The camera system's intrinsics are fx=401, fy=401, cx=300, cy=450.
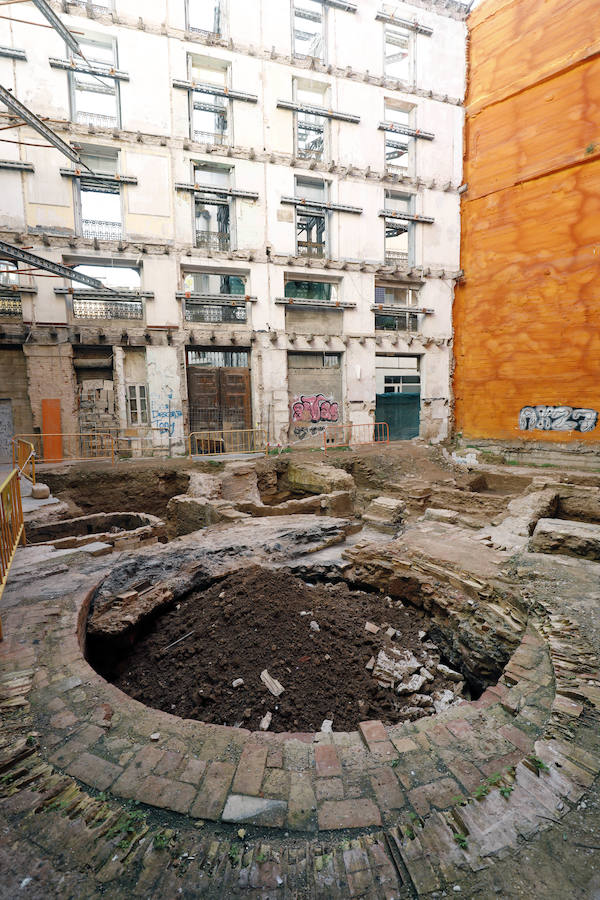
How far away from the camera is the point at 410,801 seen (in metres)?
2.32

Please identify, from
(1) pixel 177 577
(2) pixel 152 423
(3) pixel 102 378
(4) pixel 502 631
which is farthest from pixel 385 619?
(3) pixel 102 378

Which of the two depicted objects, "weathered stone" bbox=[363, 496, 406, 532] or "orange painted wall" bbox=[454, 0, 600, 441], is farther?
"orange painted wall" bbox=[454, 0, 600, 441]

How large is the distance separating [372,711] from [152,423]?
1452 cm

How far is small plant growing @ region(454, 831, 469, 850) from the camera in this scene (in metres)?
2.04

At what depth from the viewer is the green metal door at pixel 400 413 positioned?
67.1 feet

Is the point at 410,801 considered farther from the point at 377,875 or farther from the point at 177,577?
the point at 177,577

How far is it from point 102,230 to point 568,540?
1816 cm

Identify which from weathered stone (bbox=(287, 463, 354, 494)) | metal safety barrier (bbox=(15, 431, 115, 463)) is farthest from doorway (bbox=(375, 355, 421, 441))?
metal safety barrier (bbox=(15, 431, 115, 463))

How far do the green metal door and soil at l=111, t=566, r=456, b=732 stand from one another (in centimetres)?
1559

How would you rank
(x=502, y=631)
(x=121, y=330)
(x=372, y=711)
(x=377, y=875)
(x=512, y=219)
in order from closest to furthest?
1. (x=377, y=875)
2. (x=372, y=711)
3. (x=502, y=631)
4. (x=121, y=330)
5. (x=512, y=219)

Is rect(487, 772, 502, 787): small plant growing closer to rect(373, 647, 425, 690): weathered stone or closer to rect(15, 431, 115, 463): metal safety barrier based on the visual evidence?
rect(373, 647, 425, 690): weathered stone

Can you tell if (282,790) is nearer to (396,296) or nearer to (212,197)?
(212,197)

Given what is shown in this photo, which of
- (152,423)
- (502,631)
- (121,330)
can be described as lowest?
(502,631)

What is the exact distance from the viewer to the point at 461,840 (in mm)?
2068
